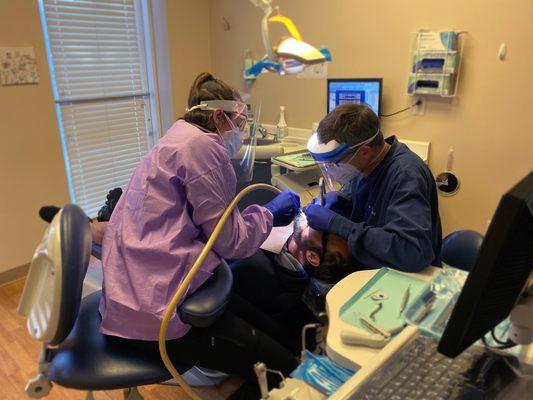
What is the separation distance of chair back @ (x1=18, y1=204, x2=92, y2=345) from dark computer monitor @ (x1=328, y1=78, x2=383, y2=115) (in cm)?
214

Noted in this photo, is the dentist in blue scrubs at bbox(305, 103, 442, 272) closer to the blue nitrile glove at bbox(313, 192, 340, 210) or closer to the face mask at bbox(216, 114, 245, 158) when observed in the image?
A: the blue nitrile glove at bbox(313, 192, 340, 210)

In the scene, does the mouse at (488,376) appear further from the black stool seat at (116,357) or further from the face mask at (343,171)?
the face mask at (343,171)

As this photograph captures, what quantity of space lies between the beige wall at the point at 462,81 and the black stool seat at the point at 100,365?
6.82 ft

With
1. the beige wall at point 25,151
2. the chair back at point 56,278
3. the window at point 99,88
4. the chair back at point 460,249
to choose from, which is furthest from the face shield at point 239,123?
the window at point 99,88

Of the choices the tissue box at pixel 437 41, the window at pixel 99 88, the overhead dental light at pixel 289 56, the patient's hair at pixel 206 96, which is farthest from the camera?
the window at pixel 99 88

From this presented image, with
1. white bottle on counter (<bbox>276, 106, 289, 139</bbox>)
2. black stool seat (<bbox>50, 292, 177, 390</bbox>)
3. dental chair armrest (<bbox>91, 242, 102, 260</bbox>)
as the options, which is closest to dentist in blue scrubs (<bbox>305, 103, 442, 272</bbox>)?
black stool seat (<bbox>50, 292, 177, 390</bbox>)

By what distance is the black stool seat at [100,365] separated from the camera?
111 cm

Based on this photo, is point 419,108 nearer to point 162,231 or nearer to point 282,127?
point 282,127

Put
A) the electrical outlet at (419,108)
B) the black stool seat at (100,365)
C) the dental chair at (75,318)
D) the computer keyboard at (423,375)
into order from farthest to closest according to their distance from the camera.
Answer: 1. the electrical outlet at (419,108)
2. the black stool seat at (100,365)
3. the dental chair at (75,318)
4. the computer keyboard at (423,375)

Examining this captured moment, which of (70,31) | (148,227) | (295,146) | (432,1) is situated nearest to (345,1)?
(432,1)

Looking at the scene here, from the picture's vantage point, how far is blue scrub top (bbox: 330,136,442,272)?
4.02 ft

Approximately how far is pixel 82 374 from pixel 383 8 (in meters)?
2.55

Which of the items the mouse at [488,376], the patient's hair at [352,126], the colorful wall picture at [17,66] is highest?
the colorful wall picture at [17,66]

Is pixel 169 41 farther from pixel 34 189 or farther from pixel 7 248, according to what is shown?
pixel 7 248
